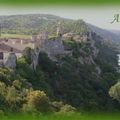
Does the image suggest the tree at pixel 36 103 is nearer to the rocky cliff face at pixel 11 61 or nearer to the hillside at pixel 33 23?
the hillside at pixel 33 23

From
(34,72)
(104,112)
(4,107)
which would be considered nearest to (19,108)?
(4,107)

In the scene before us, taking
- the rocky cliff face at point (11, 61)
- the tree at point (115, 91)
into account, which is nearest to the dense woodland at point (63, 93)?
the tree at point (115, 91)

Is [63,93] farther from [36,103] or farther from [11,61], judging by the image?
[11,61]

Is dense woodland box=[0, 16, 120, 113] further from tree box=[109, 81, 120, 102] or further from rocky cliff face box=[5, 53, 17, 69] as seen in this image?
rocky cliff face box=[5, 53, 17, 69]

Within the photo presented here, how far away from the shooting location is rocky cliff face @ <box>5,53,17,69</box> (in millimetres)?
2982

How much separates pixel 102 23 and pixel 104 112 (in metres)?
0.34

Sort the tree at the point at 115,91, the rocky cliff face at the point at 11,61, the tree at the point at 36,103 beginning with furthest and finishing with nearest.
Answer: the rocky cliff face at the point at 11,61
the tree at the point at 115,91
the tree at the point at 36,103

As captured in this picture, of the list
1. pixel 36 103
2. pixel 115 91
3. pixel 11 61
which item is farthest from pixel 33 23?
pixel 36 103

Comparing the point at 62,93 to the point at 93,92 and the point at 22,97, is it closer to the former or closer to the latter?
the point at 93,92

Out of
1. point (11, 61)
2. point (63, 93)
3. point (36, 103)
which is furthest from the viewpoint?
point (11, 61)

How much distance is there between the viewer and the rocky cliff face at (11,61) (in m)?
2.98

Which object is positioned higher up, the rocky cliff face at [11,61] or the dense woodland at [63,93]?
the dense woodland at [63,93]

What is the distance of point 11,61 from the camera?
3232mm

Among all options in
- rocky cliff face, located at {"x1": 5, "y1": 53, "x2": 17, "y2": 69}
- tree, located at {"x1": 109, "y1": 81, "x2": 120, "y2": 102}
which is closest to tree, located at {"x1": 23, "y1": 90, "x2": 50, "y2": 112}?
tree, located at {"x1": 109, "y1": 81, "x2": 120, "y2": 102}
